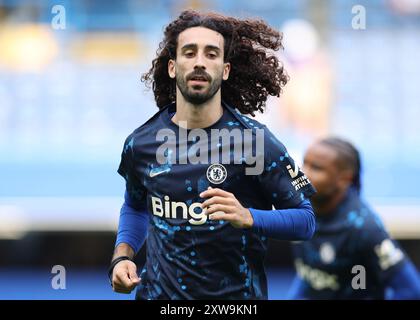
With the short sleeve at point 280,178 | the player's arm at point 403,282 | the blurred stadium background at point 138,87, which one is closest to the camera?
the short sleeve at point 280,178

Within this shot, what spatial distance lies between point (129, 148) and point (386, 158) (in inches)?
289

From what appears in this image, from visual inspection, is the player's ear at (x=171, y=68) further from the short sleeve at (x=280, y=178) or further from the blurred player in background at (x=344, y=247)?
the blurred player in background at (x=344, y=247)

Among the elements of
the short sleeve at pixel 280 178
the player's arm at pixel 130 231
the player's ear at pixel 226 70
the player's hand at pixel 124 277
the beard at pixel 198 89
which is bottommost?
the player's hand at pixel 124 277

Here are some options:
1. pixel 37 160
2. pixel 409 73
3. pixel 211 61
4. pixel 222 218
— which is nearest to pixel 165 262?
pixel 222 218

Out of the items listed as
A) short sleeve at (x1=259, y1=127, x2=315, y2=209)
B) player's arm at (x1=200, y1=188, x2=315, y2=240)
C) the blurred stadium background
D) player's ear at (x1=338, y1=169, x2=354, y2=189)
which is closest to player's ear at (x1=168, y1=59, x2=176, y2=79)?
short sleeve at (x1=259, y1=127, x2=315, y2=209)

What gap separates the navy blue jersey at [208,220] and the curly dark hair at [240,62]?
246 millimetres

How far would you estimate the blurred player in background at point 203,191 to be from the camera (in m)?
3.92

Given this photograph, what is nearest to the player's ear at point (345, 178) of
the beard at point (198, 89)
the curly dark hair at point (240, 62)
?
the curly dark hair at point (240, 62)

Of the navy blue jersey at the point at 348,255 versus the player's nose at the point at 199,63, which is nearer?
the player's nose at the point at 199,63

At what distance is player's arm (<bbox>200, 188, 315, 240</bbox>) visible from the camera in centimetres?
362

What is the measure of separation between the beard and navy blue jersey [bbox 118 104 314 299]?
122 millimetres

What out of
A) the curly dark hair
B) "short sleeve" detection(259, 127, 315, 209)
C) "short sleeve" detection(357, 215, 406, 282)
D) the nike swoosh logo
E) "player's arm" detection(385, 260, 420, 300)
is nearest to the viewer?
"short sleeve" detection(259, 127, 315, 209)

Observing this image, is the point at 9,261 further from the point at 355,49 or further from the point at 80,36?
the point at 355,49

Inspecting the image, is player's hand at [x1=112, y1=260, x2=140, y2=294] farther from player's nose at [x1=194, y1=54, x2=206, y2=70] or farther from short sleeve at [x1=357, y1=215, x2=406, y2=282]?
short sleeve at [x1=357, y1=215, x2=406, y2=282]
